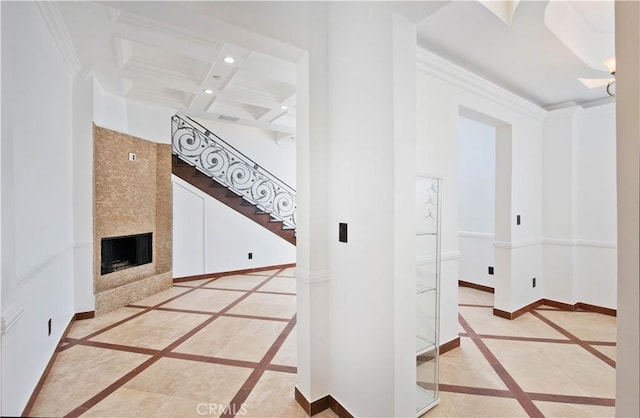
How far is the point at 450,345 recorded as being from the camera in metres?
3.06

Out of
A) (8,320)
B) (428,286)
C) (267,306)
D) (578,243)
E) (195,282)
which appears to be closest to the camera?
(8,320)

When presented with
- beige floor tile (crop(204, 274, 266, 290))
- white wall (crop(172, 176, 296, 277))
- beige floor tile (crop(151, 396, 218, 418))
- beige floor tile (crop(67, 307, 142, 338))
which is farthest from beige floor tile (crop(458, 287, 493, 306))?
beige floor tile (crop(67, 307, 142, 338))

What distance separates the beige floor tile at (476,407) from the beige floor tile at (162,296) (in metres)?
4.10

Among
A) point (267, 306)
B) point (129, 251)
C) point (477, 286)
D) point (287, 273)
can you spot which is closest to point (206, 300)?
point (267, 306)

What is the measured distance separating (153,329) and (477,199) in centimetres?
532

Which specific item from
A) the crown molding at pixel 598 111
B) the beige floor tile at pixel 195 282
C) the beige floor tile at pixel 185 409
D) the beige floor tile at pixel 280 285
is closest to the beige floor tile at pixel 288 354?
the beige floor tile at pixel 185 409

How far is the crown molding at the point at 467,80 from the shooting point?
280cm

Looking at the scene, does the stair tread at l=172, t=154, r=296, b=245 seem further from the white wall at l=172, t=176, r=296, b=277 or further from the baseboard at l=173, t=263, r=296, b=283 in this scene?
the baseboard at l=173, t=263, r=296, b=283

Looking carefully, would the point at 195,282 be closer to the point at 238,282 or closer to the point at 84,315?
the point at 238,282

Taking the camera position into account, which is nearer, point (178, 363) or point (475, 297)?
point (178, 363)

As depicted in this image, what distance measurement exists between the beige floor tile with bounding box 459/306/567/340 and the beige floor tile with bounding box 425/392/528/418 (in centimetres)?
136

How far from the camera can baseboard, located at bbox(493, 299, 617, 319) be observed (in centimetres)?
392

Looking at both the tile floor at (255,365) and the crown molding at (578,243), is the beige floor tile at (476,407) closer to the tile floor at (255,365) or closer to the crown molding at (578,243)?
the tile floor at (255,365)

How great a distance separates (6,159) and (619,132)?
256 centimetres
